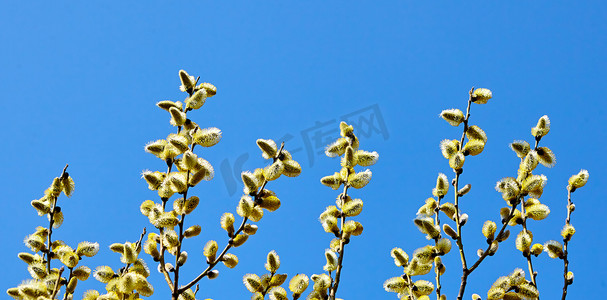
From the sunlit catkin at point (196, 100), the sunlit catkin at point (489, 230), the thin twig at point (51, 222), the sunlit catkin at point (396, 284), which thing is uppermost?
the sunlit catkin at point (196, 100)

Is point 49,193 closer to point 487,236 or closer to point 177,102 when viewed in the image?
point 177,102

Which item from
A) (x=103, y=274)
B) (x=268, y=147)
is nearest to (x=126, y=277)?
(x=103, y=274)

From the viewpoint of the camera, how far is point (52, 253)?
2318 mm

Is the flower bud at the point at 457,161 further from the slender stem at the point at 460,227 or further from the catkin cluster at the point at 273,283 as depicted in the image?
the catkin cluster at the point at 273,283

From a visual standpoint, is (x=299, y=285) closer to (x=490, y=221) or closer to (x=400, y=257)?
(x=400, y=257)

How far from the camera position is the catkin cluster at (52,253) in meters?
2.23

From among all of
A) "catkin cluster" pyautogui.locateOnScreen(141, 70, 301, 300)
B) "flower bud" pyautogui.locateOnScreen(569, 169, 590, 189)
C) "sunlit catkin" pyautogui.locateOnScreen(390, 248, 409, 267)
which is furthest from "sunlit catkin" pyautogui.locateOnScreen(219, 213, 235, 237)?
"flower bud" pyautogui.locateOnScreen(569, 169, 590, 189)

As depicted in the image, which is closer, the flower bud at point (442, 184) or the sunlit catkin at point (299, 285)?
the sunlit catkin at point (299, 285)

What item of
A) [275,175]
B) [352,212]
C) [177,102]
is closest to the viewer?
[275,175]

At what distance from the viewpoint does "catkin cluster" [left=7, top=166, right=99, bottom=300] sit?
7.33 ft

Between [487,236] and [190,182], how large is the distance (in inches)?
48.5

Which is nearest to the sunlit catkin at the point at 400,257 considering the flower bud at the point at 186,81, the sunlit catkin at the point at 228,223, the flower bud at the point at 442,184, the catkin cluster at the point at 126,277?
the flower bud at the point at 442,184

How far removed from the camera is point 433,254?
2.21 meters

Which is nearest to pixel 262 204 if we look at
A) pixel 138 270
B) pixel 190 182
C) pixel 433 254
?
pixel 190 182
